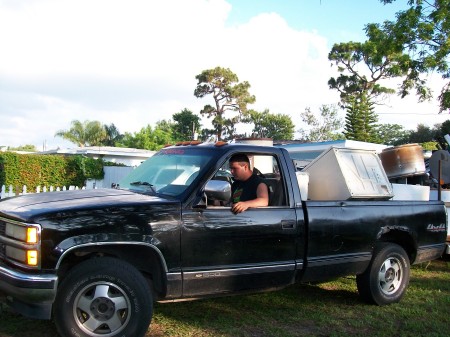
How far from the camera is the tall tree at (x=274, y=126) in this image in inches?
2111

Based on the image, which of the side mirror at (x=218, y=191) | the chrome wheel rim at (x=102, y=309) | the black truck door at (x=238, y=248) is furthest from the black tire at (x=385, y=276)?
the chrome wheel rim at (x=102, y=309)

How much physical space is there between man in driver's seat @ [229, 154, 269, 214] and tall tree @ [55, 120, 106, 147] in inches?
2050

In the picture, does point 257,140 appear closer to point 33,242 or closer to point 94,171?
point 33,242

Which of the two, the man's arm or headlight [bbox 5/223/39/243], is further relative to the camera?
the man's arm

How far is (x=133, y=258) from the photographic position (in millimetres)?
3994

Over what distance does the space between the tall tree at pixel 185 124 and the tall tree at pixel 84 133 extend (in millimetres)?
9562

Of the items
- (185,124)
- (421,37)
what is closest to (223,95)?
(185,124)

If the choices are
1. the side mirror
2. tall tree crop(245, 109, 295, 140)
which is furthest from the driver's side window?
tall tree crop(245, 109, 295, 140)

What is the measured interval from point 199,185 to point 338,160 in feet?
6.70

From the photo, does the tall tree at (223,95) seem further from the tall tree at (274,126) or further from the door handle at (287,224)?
the door handle at (287,224)

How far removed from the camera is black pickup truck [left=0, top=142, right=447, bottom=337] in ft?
11.7

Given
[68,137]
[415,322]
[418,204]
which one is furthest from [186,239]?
[68,137]

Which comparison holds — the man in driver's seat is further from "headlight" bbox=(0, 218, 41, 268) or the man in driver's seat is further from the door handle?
"headlight" bbox=(0, 218, 41, 268)

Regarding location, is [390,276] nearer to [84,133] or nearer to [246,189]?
[246,189]
